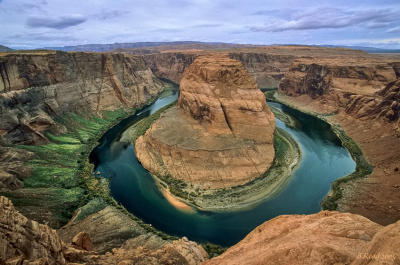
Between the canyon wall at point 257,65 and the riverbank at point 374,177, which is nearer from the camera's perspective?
the riverbank at point 374,177

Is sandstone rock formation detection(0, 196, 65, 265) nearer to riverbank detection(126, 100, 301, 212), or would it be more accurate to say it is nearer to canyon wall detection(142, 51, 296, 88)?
riverbank detection(126, 100, 301, 212)

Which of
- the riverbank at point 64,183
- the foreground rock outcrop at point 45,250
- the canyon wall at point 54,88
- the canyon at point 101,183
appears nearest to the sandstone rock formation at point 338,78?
the canyon at point 101,183

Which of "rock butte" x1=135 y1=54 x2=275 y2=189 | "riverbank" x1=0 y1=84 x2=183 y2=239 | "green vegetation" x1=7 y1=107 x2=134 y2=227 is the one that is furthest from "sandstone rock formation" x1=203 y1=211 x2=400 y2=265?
"green vegetation" x1=7 y1=107 x2=134 y2=227

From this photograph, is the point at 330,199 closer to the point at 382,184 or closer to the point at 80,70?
the point at 382,184

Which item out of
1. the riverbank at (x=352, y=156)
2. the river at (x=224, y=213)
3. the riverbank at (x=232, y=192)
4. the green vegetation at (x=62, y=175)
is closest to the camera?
the green vegetation at (x=62, y=175)

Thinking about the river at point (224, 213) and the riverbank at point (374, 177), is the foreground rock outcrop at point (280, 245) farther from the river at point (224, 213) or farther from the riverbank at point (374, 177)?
the riverbank at point (374, 177)

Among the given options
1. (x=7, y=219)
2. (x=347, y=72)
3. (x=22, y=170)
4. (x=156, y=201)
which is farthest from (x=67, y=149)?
(x=347, y=72)
